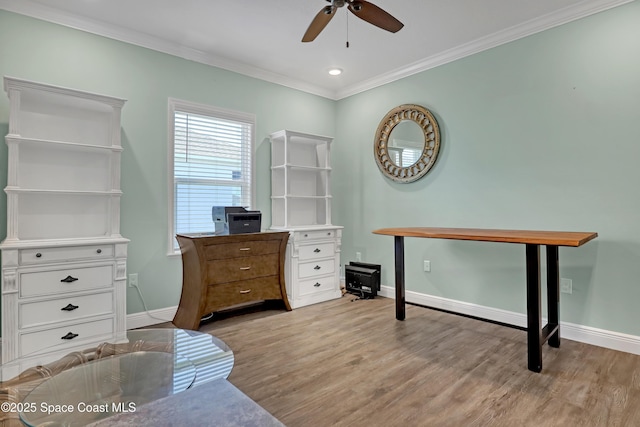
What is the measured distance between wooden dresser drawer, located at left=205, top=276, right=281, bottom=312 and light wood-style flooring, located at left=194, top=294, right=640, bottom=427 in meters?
0.21

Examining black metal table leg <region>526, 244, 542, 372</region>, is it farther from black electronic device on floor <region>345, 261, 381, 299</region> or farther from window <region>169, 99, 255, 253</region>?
window <region>169, 99, 255, 253</region>

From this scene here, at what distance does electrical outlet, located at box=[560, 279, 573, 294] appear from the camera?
9.17ft

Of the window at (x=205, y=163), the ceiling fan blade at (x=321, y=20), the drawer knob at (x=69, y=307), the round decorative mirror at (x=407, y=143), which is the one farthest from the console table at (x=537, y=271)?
the drawer knob at (x=69, y=307)

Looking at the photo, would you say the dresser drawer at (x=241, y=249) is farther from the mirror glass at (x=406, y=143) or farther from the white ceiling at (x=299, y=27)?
the white ceiling at (x=299, y=27)

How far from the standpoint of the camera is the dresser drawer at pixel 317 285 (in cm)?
381

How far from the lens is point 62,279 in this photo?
2.43 metres

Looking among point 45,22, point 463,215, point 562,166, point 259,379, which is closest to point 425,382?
point 259,379

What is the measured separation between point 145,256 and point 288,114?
236 cm

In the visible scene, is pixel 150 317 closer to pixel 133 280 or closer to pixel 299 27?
pixel 133 280

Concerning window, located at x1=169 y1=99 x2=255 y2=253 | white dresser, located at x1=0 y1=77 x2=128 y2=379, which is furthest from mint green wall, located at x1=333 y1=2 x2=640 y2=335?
white dresser, located at x1=0 y1=77 x2=128 y2=379

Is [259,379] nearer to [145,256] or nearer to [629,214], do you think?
[145,256]

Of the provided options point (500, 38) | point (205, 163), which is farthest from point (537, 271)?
point (205, 163)

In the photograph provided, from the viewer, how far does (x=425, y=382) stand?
212 centimetres

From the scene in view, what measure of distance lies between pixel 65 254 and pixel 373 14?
268cm
